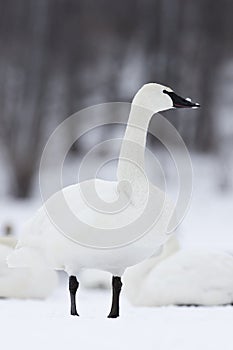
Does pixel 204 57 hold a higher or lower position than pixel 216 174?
higher

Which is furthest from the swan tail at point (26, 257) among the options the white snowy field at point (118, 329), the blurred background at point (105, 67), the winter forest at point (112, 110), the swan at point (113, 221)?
the blurred background at point (105, 67)

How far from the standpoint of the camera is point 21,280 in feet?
19.3

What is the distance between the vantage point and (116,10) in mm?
19219

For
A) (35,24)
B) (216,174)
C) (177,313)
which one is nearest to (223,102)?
(216,174)

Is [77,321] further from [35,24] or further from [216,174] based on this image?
[35,24]

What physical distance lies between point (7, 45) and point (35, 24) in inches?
29.5

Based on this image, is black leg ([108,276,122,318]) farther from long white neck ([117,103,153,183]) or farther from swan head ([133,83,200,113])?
swan head ([133,83,200,113])

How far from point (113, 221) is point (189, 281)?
151 centimetres

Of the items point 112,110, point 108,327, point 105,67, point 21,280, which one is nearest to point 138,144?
point 108,327

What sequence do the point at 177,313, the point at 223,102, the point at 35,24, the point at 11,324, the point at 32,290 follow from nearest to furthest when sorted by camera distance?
the point at 11,324, the point at 177,313, the point at 32,290, the point at 223,102, the point at 35,24

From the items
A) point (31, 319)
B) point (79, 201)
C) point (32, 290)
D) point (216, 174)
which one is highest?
point (79, 201)

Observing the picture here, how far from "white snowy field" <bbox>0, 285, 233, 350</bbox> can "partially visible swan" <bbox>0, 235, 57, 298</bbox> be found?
905 mm

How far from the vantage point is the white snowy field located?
3.59 m

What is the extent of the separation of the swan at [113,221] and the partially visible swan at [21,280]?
1.40 metres
